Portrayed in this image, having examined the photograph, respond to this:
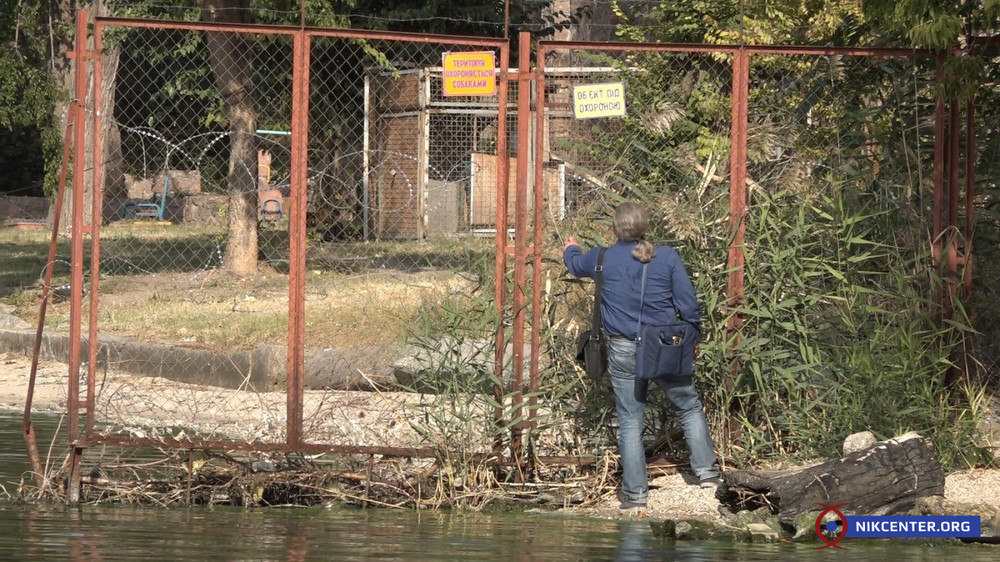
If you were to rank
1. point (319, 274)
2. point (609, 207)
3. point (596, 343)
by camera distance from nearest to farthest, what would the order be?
1. point (596, 343)
2. point (609, 207)
3. point (319, 274)

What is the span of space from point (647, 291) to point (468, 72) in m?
1.60

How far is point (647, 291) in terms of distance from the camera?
8.32 meters

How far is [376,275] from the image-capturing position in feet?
50.0

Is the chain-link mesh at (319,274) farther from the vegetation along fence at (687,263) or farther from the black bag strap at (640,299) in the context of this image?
the black bag strap at (640,299)

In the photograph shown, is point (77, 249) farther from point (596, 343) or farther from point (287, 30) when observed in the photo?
point (596, 343)

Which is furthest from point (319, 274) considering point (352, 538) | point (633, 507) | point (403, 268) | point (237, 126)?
point (352, 538)

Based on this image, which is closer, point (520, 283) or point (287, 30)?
point (287, 30)

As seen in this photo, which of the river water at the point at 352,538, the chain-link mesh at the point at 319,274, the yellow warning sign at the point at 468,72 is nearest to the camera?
the river water at the point at 352,538

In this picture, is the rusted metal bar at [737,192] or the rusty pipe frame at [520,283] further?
the rusted metal bar at [737,192]

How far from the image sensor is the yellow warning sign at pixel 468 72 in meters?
8.54

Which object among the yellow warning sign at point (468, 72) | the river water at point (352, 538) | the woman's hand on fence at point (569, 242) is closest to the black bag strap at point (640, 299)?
the woman's hand on fence at point (569, 242)

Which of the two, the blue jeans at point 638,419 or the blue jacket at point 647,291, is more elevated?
the blue jacket at point 647,291

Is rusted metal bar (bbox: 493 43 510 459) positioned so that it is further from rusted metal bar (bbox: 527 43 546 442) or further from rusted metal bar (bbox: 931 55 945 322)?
rusted metal bar (bbox: 931 55 945 322)

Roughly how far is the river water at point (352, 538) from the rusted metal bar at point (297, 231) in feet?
1.98
